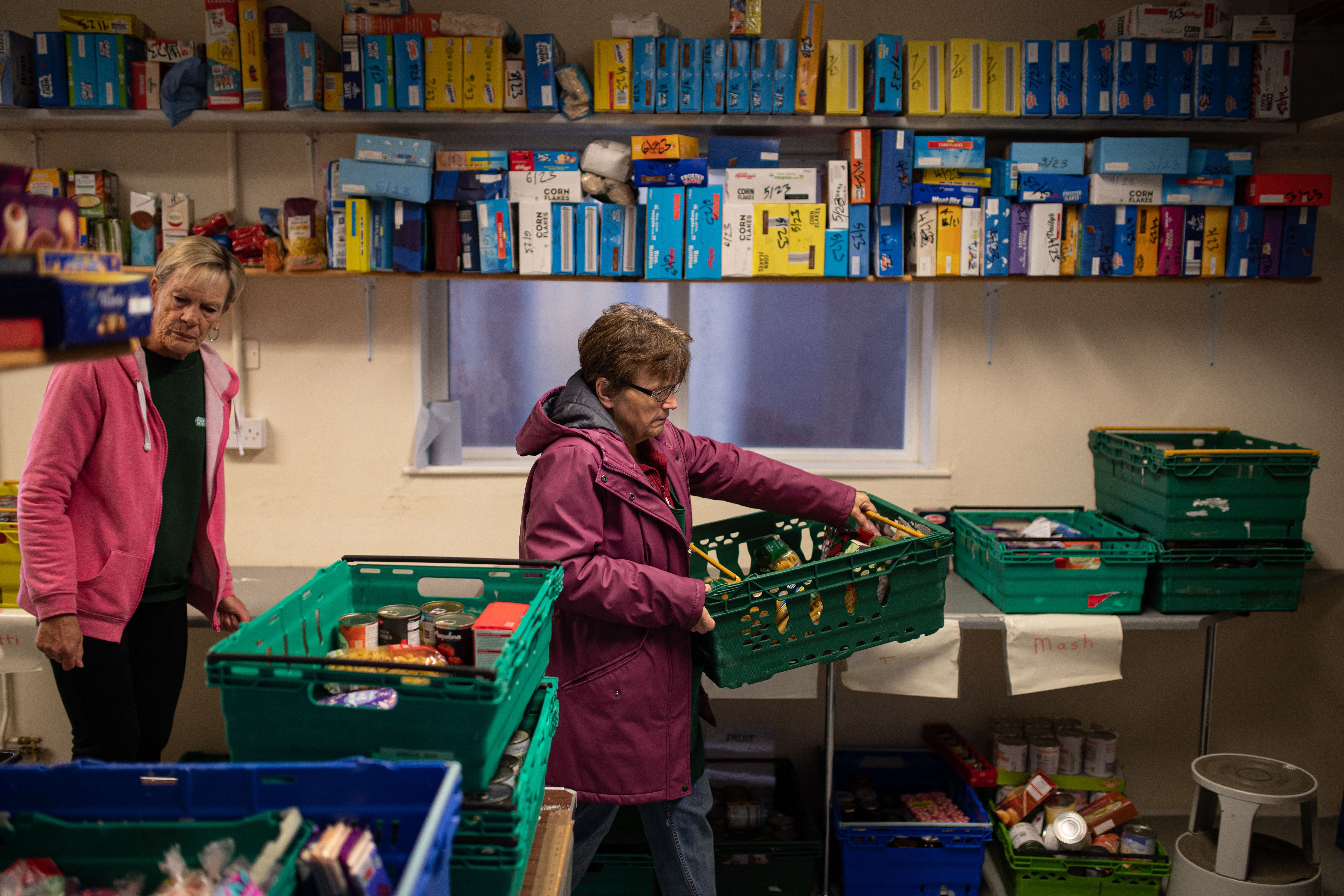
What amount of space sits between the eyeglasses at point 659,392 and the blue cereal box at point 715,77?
1.27 m

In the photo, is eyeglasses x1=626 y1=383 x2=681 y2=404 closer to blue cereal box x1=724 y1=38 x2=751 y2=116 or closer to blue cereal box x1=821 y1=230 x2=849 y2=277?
blue cereal box x1=821 y1=230 x2=849 y2=277

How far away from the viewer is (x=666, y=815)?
2.09 metres

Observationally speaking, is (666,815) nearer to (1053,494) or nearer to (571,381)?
(571,381)

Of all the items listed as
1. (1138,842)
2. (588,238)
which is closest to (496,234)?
(588,238)

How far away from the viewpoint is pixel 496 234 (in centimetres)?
291

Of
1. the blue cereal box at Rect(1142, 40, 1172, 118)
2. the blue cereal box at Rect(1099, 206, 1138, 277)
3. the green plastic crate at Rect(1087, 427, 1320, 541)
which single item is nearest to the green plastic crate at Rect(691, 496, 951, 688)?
the green plastic crate at Rect(1087, 427, 1320, 541)

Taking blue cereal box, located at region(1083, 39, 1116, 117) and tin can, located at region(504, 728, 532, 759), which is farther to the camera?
blue cereal box, located at region(1083, 39, 1116, 117)

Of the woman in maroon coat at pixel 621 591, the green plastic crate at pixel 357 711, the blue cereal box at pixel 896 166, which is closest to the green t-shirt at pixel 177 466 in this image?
the woman in maroon coat at pixel 621 591

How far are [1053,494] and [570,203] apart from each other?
1966 mm

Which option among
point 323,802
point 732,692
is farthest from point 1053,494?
point 323,802

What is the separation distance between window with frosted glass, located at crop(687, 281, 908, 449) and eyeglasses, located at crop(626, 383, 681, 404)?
1416 mm

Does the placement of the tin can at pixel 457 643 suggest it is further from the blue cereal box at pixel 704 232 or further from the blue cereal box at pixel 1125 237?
the blue cereal box at pixel 1125 237

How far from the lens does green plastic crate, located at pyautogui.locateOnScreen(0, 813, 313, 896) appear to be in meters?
1.07

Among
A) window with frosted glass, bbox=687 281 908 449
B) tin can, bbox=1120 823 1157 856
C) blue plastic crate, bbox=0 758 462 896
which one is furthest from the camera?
window with frosted glass, bbox=687 281 908 449
